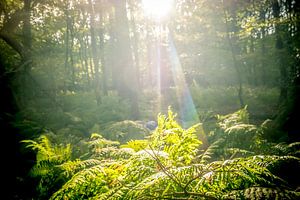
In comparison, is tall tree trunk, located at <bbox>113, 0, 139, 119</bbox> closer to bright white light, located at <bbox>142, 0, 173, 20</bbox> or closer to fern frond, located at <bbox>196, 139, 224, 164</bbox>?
fern frond, located at <bbox>196, 139, 224, 164</bbox>

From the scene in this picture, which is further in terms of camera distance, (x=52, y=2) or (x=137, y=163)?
(x=52, y=2)

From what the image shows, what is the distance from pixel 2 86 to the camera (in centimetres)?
794

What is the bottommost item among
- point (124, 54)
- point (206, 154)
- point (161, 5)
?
point (206, 154)

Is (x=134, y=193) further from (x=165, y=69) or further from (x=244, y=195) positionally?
(x=165, y=69)

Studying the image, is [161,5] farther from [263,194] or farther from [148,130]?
[263,194]

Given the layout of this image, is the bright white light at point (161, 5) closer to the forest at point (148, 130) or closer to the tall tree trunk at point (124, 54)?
the forest at point (148, 130)

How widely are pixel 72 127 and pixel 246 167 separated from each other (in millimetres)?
7346

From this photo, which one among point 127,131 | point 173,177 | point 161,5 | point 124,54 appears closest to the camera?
point 173,177

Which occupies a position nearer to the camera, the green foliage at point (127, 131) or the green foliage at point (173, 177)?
the green foliage at point (173, 177)

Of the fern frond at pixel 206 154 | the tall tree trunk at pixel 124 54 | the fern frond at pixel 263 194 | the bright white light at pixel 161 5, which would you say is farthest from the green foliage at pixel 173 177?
the bright white light at pixel 161 5

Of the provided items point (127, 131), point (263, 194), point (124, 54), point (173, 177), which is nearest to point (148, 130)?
Answer: point (127, 131)

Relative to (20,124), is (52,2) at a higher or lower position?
higher

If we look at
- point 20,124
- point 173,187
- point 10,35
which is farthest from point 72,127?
point 173,187

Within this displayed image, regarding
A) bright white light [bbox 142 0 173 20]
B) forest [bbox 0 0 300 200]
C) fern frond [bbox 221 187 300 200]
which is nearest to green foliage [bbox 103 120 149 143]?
forest [bbox 0 0 300 200]
